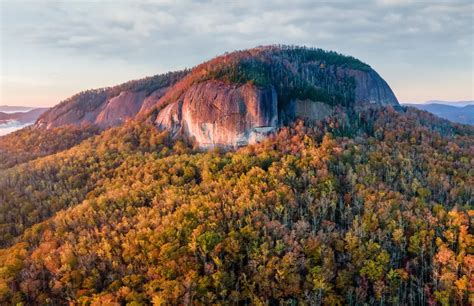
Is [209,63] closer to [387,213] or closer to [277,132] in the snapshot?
[277,132]

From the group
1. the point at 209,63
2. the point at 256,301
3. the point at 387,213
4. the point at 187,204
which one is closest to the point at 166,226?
the point at 187,204

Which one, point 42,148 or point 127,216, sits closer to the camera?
point 127,216

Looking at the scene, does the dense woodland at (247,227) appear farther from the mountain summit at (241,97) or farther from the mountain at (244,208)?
the mountain summit at (241,97)

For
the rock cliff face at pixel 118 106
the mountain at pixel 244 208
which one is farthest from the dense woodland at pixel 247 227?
the rock cliff face at pixel 118 106

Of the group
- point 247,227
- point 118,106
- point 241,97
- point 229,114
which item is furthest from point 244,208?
point 118,106

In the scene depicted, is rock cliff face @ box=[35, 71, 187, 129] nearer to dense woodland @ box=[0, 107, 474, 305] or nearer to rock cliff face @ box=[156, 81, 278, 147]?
A: rock cliff face @ box=[156, 81, 278, 147]
